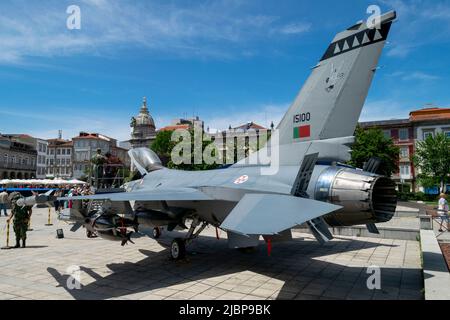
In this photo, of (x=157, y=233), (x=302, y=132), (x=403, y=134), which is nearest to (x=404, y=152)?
(x=403, y=134)

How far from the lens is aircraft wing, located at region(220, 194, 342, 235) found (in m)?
5.16

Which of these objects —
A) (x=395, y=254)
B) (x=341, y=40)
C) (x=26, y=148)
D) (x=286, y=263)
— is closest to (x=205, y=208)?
(x=286, y=263)

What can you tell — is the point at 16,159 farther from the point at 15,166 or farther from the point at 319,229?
the point at 319,229

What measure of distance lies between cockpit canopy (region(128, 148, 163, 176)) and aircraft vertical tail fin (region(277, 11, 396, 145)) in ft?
25.7

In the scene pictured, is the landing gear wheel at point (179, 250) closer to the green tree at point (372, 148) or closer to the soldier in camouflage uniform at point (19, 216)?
the soldier in camouflage uniform at point (19, 216)

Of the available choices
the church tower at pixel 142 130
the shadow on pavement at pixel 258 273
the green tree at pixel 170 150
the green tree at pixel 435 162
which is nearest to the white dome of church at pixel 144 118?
the church tower at pixel 142 130

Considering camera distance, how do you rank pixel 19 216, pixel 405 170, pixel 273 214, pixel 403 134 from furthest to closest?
pixel 405 170, pixel 403 134, pixel 19 216, pixel 273 214

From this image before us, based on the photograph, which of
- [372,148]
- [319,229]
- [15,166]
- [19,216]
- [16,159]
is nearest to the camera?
[319,229]

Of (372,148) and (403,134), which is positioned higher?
(403,134)

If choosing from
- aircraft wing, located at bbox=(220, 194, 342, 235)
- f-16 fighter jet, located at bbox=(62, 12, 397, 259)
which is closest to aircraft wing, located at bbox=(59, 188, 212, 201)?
f-16 fighter jet, located at bbox=(62, 12, 397, 259)

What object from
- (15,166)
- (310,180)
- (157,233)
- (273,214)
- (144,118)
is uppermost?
(144,118)

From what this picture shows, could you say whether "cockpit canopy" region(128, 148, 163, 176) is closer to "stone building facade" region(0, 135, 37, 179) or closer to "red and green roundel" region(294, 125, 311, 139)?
"red and green roundel" region(294, 125, 311, 139)

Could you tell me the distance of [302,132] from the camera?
8148 millimetres

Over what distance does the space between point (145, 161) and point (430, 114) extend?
2625 inches
